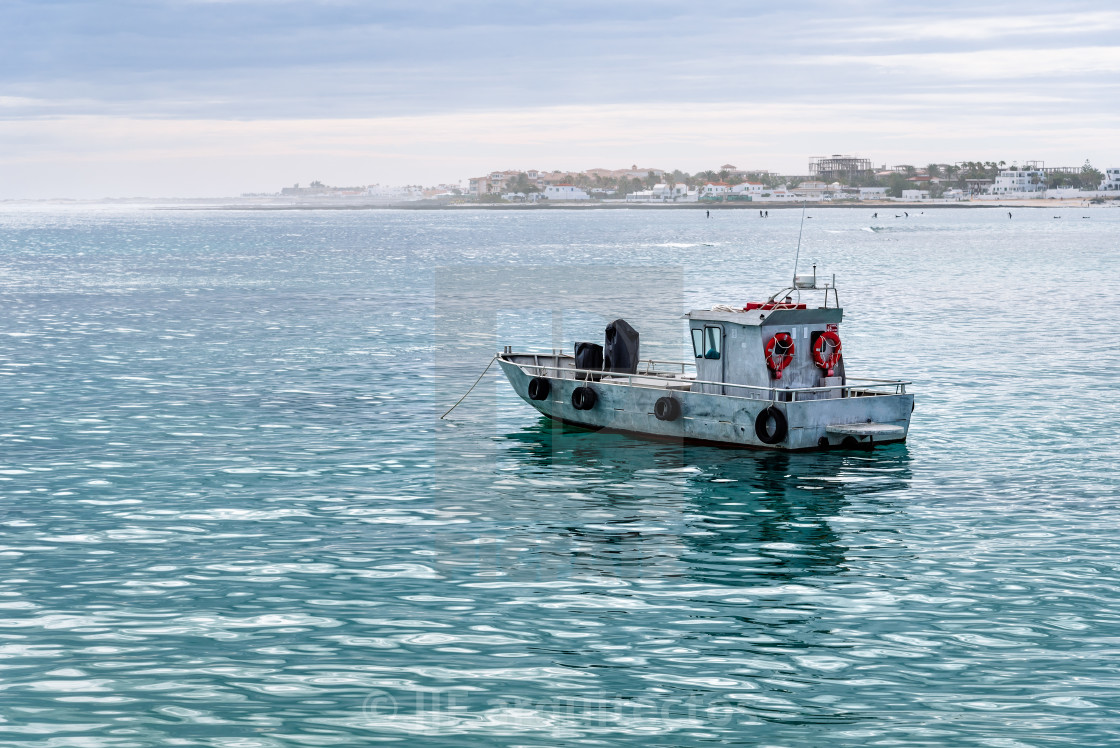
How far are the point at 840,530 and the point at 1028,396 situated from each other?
775 inches

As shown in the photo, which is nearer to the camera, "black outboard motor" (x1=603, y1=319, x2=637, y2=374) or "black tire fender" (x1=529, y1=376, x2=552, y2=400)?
"black outboard motor" (x1=603, y1=319, x2=637, y2=374)

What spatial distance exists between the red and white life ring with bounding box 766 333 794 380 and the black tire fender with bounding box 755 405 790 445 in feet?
4.39

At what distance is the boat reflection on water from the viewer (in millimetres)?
20906

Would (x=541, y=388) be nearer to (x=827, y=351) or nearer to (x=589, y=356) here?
(x=589, y=356)

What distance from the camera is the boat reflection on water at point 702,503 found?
20.9m

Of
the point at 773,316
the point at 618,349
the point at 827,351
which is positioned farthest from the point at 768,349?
the point at 618,349

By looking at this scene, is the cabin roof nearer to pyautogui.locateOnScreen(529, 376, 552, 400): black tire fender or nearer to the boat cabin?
the boat cabin

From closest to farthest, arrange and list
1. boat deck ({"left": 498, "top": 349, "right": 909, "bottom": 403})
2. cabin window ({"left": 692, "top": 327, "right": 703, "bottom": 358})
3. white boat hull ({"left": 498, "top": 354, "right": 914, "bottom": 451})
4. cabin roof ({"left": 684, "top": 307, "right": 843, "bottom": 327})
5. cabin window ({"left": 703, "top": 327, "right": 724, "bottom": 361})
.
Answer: white boat hull ({"left": 498, "top": 354, "right": 914, "bottom": 451}), boat deck ({"left": 498, "top": 349, "right": 909, "bottom": 403}), cabin roof ({"left": 684, "top": 307, "right": 843, "bottom": 327}), cabin window ({"left": 703, "top": 327, "right": 724, "bottom": 361}), cabin window ({"left": 692, "top": 327, "right": 703, "bottom": 358})

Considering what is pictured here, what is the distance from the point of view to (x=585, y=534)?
22641 millimetres

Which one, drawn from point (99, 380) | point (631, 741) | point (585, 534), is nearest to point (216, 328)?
point (99, 380)

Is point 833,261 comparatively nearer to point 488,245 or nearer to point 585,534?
point 488,245

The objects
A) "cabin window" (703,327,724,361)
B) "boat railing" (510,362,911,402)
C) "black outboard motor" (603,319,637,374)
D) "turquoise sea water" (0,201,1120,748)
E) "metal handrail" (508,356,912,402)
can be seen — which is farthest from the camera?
"black outboard motor" (603,319,637,374)

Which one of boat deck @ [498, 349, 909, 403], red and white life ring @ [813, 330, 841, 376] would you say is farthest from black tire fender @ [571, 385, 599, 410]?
red and white life ring @ [813, 330, 841, 376]

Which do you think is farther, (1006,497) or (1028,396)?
(1028,396)
